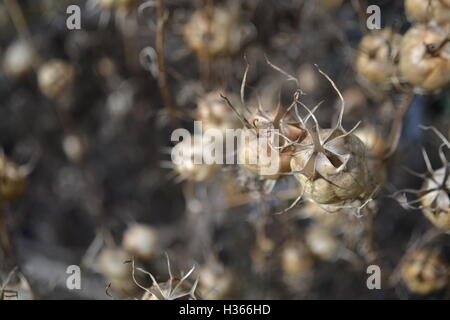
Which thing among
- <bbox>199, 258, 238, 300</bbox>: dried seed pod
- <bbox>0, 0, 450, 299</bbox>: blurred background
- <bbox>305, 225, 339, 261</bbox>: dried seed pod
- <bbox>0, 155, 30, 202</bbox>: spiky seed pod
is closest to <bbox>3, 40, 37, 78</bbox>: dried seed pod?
<bbox>0, 0, 450, 299</bbox>: blurred background

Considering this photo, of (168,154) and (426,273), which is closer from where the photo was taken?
(426,273)

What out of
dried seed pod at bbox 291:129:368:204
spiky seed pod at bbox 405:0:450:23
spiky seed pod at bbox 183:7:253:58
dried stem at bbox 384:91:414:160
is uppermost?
spiky seed pod at bbox 183:7:253:58

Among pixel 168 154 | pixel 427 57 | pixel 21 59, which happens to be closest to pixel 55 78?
pixel 21 59

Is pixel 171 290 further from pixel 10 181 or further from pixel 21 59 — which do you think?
pixel 21 59

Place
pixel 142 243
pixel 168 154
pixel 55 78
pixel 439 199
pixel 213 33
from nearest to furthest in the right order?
pixel 439 199
pixel 213 33
pixel 142 243
pixel 55 78
pixel 168 154

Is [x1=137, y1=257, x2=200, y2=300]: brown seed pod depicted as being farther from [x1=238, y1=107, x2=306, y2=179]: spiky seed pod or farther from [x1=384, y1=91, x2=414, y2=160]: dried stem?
[x1=384, y1=91, x2=414, y2=160]: dried stem

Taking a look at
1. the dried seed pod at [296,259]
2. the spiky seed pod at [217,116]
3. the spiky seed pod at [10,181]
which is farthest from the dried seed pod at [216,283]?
the spiky seed pod at [10,181]

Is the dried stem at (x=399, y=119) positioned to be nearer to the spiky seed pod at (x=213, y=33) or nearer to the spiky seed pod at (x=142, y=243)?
the spiky seed pod at (x=213, y=33)
